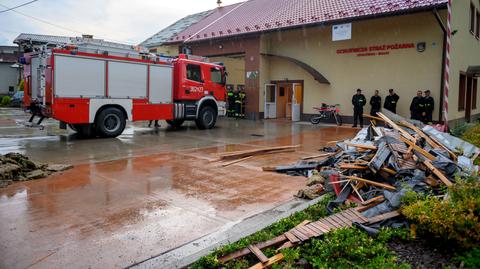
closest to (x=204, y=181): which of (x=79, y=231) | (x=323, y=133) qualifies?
(x=79, y=231)

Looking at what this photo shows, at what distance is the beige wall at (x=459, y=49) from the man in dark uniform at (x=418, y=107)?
1.35m

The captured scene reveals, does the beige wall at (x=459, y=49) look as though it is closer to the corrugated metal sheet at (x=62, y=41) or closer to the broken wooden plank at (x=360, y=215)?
the corrugated metal sheet at (x=62, y=41)

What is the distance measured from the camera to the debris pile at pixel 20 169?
6707mm

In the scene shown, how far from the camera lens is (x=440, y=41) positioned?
50.1 feet

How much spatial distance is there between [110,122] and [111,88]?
1.09m

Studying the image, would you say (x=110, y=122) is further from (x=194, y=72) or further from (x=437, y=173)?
(x=437, y=173)

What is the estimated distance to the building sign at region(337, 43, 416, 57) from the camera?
641 inches

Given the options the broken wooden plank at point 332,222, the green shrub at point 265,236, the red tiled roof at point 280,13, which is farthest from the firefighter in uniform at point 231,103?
the broken wooden plank at point 332,222

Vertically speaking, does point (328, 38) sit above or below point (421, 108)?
above

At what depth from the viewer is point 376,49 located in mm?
17078

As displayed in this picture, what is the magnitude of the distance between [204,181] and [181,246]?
2.96 metres

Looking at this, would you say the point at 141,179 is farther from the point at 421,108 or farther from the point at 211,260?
the point at 421,108

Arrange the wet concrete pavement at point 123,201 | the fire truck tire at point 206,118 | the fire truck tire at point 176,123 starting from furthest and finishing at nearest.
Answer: the fire truck tire at point 176,123 → the fire truck tire at point 206,118 → the wet concrete pavement at point 123,201

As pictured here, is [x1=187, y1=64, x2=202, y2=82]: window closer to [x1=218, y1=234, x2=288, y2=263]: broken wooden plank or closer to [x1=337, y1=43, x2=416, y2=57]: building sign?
[x1=337, y1=43, x2=416, y2=57]: building sign
